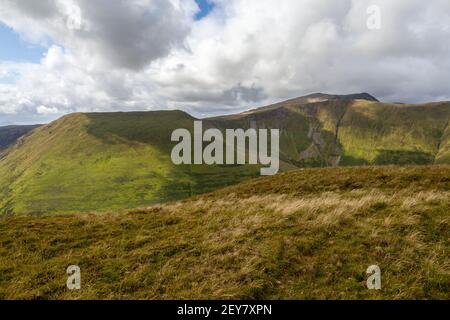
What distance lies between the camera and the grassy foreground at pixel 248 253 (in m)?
8.77

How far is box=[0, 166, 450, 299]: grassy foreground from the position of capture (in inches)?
345

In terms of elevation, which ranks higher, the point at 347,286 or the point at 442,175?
the point at 442,175

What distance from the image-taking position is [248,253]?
10.8 meters

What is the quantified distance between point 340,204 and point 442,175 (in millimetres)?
12446

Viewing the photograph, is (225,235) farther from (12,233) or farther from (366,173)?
(366,173)

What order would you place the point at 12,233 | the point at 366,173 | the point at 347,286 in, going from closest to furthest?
the point at 347,286 < the point at 12,233 < the point at 366,173

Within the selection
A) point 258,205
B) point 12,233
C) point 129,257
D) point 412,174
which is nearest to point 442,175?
point 412,174

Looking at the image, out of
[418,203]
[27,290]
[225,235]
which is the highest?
[418,203]

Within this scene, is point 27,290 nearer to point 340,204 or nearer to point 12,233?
point 12,233

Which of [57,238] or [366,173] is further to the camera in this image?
[366,173]

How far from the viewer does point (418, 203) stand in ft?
46.7

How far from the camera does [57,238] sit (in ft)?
46.8
